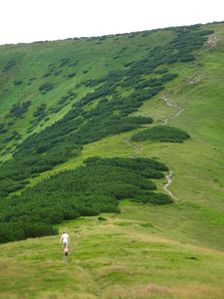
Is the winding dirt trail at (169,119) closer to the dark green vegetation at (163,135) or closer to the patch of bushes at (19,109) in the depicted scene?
the dark green vegetation at (163,135)

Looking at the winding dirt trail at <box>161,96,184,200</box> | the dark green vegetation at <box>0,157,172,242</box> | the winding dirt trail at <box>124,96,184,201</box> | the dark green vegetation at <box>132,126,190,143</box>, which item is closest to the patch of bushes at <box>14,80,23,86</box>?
the winding dirt trail at <box>124,96,184,201</box>

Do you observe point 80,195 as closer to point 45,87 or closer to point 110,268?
point 110,268

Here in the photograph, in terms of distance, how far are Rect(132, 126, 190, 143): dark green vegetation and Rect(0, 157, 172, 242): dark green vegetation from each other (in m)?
11.9

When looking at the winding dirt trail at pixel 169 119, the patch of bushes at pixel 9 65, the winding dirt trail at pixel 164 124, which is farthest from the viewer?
the patch of bushes at pixel 9 65

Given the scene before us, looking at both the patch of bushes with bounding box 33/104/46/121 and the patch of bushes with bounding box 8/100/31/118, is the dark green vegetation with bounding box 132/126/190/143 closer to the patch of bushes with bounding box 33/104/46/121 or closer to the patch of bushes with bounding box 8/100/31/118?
the patch of bushes with bounding box 33/104/46/121

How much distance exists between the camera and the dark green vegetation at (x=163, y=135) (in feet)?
239

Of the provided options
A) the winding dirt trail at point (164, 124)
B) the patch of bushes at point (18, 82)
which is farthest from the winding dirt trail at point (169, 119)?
the patch of bushes at point (18, 82)

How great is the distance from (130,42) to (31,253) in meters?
134

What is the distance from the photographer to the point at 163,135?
73.6 meters

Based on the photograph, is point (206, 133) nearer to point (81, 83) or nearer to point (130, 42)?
point (81, 83)

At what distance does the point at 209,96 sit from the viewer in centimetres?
10162

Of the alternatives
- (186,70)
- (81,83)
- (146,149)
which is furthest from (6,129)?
(146,149)

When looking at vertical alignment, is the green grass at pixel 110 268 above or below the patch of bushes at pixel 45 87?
below

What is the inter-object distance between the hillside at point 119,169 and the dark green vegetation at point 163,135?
0.28 m
